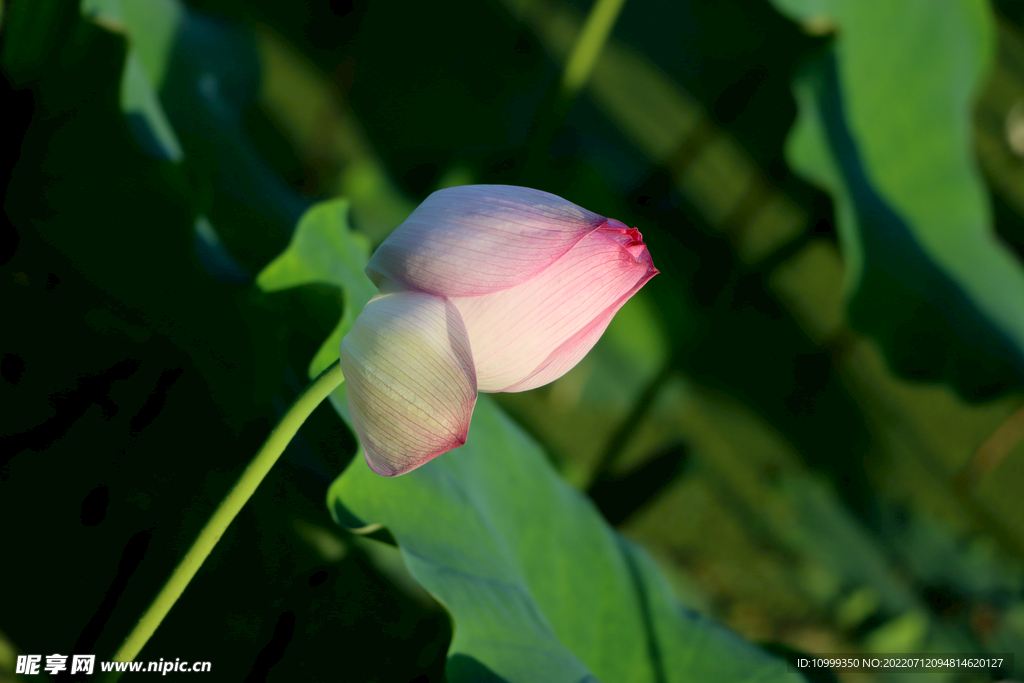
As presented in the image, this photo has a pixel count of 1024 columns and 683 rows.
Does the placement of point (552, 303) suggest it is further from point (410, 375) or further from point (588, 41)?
point (588, 41)

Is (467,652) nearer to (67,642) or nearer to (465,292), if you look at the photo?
(465,292)

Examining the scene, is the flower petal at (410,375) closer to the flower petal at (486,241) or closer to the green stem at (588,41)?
the flower petal at (486,241)

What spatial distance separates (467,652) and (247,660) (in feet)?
0.89

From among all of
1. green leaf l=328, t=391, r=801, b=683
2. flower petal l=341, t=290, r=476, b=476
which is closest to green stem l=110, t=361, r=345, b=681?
flower petal l=341, t=290, r=476, b=476

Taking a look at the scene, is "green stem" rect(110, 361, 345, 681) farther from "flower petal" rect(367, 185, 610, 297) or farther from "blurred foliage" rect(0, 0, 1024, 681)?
"blurred foliage" rect(0, 0, 1024, 681)

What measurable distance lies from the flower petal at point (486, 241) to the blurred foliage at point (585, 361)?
18cm

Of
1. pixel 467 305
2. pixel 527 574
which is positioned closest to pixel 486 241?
pixel 467 305

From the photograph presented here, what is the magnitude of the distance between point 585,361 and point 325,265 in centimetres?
92

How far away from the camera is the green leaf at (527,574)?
16.2 inches

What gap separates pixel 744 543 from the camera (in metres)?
1.44

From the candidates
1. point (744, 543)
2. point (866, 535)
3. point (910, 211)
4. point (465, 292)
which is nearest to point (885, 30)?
point (910, 211)

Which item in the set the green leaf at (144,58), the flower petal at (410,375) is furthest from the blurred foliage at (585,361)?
the flower petal at (410,375)

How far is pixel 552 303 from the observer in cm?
29

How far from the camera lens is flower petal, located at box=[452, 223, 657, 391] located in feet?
0.95
